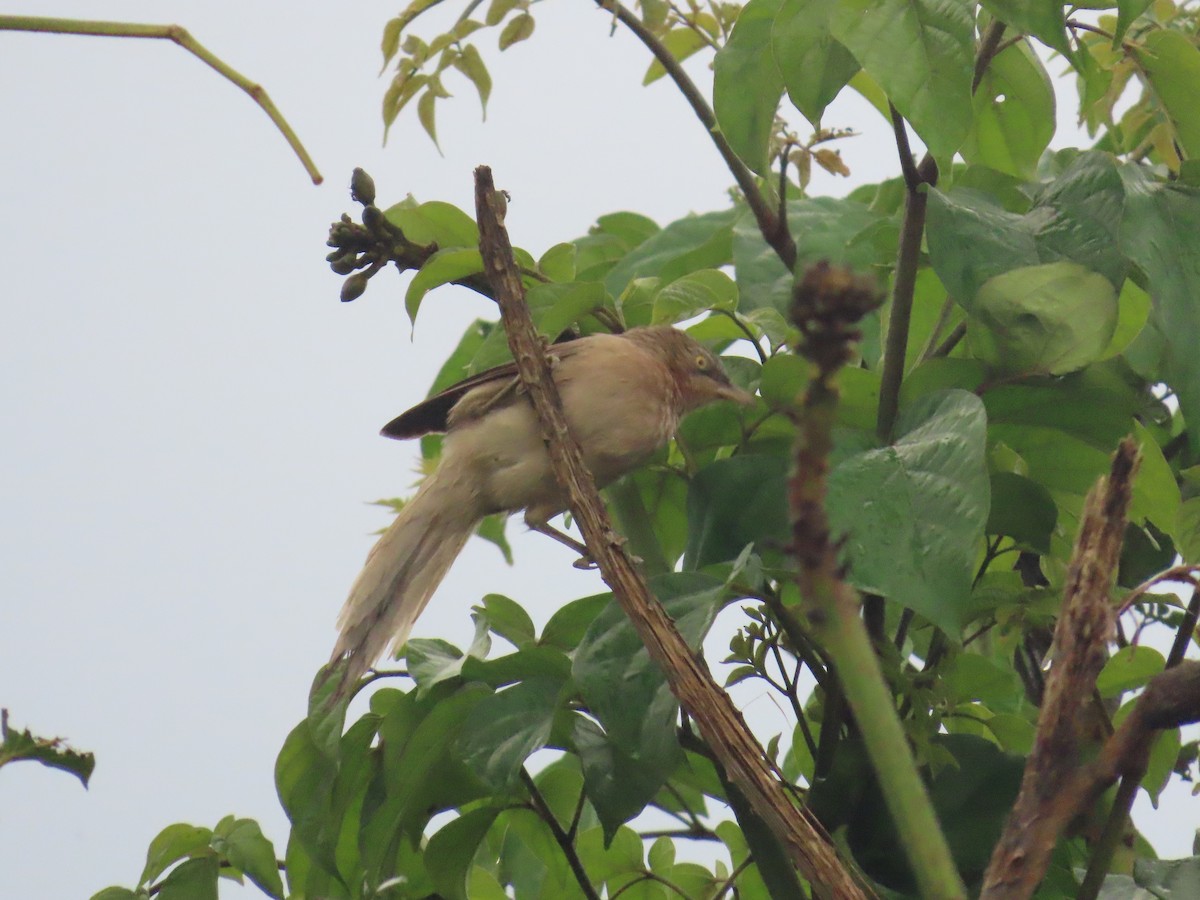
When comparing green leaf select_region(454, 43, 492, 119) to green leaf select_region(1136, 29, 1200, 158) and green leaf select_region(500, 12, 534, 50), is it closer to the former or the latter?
green leaf select_region(500, 12, 534, 50)

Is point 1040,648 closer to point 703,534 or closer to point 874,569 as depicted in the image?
point 703,534

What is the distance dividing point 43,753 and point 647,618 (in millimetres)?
683

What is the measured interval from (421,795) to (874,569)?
857 millimetres

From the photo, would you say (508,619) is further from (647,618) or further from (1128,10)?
(1128,10)

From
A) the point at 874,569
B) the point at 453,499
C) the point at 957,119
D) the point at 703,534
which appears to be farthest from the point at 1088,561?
the point at 453,499

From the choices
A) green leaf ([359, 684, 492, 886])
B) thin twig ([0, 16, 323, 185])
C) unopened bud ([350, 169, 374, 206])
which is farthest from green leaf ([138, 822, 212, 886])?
thin twig ([0, 16, 323, 185])

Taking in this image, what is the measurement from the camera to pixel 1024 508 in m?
1.72

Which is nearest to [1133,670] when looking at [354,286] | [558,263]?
[558,263]

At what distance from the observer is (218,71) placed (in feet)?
3.58

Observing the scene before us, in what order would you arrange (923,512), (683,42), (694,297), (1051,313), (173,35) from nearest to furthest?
1. (173,35)
2. (923,512)
3. (1051,313)
4. (694,297)
5. (683,42)

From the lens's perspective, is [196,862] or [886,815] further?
[196,862]

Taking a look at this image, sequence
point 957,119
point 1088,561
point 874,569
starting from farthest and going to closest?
point 957,119 < point 874,569 < point 1088,561

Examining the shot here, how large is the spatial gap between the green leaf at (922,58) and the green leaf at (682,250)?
0.84m

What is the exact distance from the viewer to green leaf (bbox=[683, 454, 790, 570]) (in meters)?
1.76
